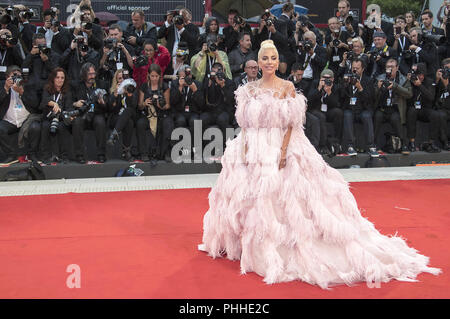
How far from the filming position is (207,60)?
7375mm

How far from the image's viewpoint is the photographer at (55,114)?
660 cm

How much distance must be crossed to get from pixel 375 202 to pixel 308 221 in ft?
6.70

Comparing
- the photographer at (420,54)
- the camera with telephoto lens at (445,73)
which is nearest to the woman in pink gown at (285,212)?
the camera with telephoto lens at (445,73)

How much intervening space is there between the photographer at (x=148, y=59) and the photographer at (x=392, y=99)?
301 cm

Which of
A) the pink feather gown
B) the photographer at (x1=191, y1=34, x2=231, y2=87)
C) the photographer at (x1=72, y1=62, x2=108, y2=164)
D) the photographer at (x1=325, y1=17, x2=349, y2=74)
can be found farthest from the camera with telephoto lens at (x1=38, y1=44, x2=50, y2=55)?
the pink feather gown

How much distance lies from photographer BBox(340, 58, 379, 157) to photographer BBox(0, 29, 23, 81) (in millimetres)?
4407

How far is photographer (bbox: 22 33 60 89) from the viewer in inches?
273

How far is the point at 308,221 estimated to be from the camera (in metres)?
3.27

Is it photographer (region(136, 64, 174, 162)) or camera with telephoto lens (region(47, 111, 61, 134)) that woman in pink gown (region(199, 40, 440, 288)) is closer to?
photographer (region(136, 64, 174, 162))

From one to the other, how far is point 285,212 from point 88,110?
4.18 metres

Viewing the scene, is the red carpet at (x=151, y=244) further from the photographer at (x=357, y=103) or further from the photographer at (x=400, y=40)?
the photographer at (x=400, y=40)

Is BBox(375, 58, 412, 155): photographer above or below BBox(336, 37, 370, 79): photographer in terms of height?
below

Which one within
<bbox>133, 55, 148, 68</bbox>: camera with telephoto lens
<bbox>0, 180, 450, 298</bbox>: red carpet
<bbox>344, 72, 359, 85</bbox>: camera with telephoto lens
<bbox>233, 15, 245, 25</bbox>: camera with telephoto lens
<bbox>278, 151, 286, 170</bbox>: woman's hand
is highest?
<bbox>233, 15, 245, 25</bbox>: camera with telephoto lens
